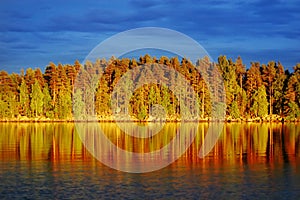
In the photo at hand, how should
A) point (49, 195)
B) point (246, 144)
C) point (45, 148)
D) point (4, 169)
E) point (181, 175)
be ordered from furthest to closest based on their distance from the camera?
point (246, 144) → point (45, 148) → point (4, 169) → point (181, 175) → point (49, 195)

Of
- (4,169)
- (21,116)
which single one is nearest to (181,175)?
(4,169)

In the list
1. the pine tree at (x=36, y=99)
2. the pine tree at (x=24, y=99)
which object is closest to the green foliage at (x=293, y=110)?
the pine tree at (x=36, y=99)

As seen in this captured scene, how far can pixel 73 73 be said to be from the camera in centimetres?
14050

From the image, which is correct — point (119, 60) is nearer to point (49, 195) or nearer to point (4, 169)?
point (4, 169)

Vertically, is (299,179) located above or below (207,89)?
below

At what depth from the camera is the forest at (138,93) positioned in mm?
129250

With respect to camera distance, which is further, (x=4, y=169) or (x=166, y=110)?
(x=166, y=110)

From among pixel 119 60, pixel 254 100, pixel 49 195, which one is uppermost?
pixel 119 60

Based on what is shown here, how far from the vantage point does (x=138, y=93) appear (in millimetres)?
131500

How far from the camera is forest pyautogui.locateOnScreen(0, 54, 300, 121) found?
424ft

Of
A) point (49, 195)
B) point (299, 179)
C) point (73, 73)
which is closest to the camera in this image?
point (49, 195)

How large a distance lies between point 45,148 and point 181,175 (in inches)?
906

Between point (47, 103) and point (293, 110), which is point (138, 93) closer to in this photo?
point (47, 103)

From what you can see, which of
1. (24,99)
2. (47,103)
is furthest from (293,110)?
(24,99)
